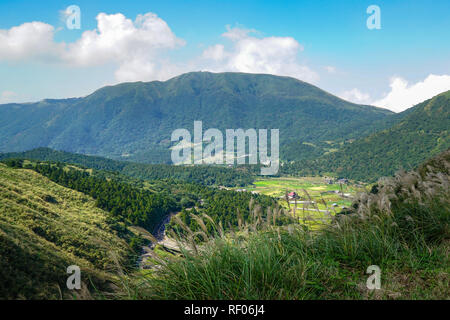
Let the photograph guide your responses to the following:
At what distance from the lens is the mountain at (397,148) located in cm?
13850

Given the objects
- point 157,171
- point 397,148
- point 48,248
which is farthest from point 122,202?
point 397,148

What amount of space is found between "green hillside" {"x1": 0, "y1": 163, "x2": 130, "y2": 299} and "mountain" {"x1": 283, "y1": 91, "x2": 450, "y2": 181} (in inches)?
5598

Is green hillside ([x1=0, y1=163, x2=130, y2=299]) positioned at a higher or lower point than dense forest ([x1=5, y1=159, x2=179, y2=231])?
higher

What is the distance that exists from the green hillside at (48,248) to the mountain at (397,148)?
142184mm

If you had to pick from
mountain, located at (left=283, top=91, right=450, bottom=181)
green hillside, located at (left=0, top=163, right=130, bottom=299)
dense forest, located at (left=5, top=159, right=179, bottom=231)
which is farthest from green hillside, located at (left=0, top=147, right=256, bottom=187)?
green hillside, located at (left=0, top=163, right=130, bottom=299)

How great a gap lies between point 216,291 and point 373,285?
6.68ft

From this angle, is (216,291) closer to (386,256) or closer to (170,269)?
(170,269)

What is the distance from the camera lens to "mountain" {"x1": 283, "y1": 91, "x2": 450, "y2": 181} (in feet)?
454

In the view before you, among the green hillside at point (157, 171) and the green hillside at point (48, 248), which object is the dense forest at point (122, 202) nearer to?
the green hillside at point (48, 248)

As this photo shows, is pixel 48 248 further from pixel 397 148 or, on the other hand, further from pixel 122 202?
pixel 397 148

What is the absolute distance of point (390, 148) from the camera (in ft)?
520

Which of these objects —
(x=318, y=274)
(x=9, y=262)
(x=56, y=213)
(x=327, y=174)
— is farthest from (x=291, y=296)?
(x=327, y=174)

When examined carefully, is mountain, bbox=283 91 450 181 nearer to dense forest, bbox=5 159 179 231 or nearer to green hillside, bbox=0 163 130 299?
dense forest, bbox=5 159 179 231

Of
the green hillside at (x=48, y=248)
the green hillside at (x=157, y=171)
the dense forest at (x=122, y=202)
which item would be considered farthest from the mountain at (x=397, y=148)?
the green hillside at (x=48, y=248)
